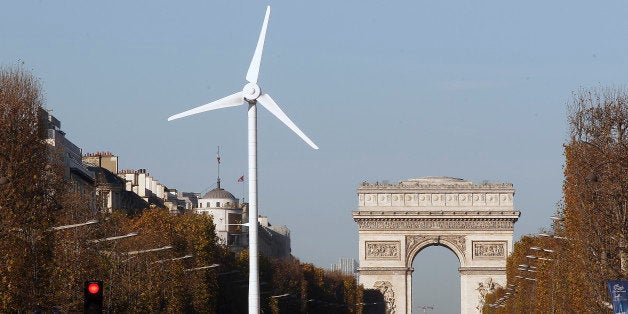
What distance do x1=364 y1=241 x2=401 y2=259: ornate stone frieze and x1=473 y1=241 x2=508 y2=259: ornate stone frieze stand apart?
6216mm

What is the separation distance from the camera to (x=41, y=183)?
6391 centimetres

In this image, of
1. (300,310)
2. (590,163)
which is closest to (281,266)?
(300,310)

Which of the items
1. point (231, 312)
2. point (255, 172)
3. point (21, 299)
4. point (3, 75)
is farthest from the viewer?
point (231, 312)

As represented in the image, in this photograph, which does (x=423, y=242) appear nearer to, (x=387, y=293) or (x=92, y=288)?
(x=387, y=293)

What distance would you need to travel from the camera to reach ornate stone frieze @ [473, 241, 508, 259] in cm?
15562

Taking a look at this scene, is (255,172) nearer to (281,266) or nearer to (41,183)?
(41,183)

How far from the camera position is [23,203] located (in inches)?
2431

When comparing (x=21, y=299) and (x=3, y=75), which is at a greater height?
(x=3, y=75)

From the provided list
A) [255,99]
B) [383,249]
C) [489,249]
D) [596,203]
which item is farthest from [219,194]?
[255,99]

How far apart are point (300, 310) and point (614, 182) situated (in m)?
82.5

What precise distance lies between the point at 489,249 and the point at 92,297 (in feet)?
380

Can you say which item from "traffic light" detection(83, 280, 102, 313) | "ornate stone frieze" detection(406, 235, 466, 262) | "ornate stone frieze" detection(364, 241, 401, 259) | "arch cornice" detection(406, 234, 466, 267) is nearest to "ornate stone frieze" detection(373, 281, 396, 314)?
"ornate stone frieze" detection(364, 241, 401, 259)

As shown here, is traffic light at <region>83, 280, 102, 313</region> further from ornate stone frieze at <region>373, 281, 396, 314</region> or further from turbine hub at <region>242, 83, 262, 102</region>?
ornate stone frieze at <region>373, 281, 396, 314</region>

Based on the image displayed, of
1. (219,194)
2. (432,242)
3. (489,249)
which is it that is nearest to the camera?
(489,249)
